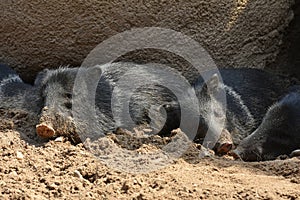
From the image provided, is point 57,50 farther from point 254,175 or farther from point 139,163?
point 254,175

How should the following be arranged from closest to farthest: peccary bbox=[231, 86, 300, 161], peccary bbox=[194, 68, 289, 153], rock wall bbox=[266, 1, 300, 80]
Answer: peccary bbox=[231, 86, 300, 161] → peccary bbox=[194, 68, 289, 153] → rock wall bbox=[266, 1, 300, 80]

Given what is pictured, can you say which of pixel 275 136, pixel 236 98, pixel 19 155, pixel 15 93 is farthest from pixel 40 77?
pixel 275 136

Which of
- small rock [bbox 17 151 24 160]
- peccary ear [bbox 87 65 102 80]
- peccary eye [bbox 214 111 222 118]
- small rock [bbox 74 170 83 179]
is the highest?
peccary ear [bbox 87 65 102 80]

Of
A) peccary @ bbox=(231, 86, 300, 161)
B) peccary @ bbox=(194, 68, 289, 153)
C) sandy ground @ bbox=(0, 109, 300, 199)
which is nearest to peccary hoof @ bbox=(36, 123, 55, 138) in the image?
sandy ground @ bbox=(0, 109, 300, 199)

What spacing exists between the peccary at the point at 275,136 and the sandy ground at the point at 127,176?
21 cm

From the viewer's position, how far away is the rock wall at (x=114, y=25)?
3719 millimetres

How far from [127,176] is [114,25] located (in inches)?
55.9

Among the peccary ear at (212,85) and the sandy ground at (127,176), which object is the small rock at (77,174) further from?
the peccary ear at (212,85)

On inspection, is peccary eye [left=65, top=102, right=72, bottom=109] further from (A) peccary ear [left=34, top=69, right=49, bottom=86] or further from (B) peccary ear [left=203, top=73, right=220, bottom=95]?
(B) peccary ear [left=203, top=73, right=220, bottom=95]

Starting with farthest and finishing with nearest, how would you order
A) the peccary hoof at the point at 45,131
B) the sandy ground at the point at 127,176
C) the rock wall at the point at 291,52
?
the rock wall at the point at 291,52 → the peccary hoof at the point at 45,131 → the sandy ground at the point at 127,176

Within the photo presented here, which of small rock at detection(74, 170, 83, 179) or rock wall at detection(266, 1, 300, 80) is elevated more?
rock wall at detection(266, 1, 300, 80)

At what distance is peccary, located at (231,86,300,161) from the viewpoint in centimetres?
319

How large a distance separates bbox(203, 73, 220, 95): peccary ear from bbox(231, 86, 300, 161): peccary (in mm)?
371

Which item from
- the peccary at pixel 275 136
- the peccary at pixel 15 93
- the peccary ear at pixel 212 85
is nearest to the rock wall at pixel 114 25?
the peccary at pixel 15 93
